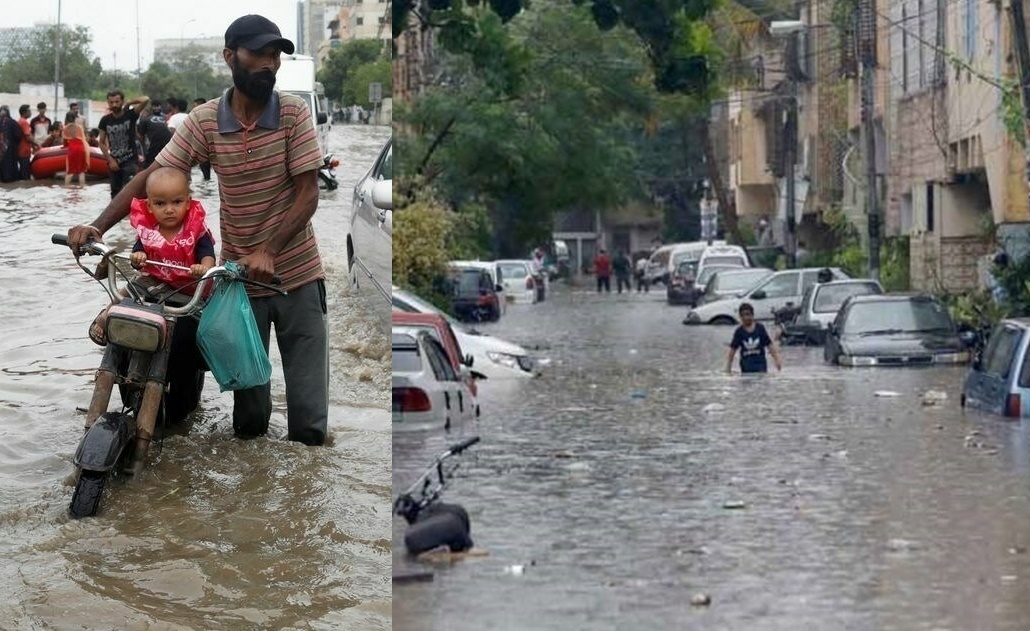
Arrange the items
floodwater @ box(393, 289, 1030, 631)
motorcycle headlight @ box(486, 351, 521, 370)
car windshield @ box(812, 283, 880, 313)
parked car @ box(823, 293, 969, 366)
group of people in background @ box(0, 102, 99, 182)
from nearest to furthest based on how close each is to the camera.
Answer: group of people in background @ box(0, 102, 99, 182), floodwater @ box(393, 289, 1030, 631), parked car @ box(823, 293, 969, 366), motorcycle headlight @ box(486, 351, 521, 370), car windshield @ box(812, 283, 880, 313)

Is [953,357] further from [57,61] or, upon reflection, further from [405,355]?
[405,355]

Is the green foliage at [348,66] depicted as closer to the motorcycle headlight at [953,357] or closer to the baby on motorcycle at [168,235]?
the baby on motorcycle at [168,235]

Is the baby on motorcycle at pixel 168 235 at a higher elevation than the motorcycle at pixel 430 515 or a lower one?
higher

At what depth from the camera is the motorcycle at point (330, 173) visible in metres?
4.42

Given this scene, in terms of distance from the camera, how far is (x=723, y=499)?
26.0ft

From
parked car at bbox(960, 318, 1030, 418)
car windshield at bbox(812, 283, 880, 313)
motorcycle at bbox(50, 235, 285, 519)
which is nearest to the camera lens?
motorcycle at bbox(50, 235, 285, 519)

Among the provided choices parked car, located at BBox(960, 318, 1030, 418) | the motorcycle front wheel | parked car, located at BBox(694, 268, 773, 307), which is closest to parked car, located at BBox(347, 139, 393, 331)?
the motorcycle front wheel

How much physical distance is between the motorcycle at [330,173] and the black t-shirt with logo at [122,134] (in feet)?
1.70

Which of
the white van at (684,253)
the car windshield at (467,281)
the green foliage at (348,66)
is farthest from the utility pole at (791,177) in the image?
the green foliage at (348,66)

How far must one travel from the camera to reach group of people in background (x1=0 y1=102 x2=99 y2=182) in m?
4.77

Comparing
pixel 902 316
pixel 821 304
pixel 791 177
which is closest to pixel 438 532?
pixel 902 316

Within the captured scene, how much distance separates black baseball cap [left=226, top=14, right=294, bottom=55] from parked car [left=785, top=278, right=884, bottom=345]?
516 centimetres

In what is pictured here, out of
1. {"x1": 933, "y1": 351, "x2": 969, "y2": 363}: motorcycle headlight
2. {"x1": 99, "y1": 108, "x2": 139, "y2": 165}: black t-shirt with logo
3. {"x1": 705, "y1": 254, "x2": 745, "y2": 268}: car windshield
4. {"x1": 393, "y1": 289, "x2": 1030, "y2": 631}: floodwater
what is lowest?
{"x1": 393, "y1": 289, "x2": 1030, "y2": 631}: floodwater

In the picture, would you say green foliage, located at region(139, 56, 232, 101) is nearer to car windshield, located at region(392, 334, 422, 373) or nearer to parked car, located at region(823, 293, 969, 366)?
car windshield, located at region(392, 334, 422, 373)
